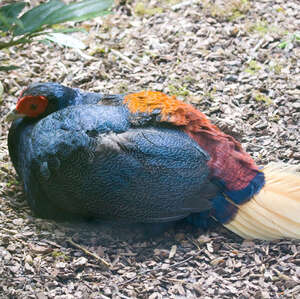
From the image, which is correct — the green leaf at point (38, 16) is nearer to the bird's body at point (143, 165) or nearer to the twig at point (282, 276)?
the bird's body at point (143, 165)

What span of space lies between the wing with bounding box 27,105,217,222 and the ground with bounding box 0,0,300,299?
0.31m

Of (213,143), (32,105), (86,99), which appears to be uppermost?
(32,105)

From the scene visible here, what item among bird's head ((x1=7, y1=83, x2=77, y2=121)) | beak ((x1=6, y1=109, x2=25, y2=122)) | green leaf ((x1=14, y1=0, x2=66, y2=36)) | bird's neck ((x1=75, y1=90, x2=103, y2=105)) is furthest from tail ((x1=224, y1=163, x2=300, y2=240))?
green leaf ((x1=14, y1=0, x2=66, y2=36))

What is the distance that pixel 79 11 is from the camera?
2.49m

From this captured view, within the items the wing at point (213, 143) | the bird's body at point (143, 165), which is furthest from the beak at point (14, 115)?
the wing at point (213, 143)

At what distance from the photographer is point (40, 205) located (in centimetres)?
418

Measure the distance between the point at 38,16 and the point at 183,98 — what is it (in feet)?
9.25

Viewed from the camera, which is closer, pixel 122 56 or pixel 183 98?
pixel 183 98

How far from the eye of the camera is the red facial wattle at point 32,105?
4.29 meters

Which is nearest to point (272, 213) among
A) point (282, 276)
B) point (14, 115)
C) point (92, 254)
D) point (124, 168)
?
point (282, 276)

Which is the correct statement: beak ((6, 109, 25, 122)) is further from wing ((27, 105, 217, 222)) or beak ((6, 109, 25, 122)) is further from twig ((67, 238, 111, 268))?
twig ((67, 238, 111, 268))

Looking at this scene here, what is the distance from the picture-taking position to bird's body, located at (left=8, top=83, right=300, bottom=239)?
3.82m

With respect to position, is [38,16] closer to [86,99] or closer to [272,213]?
[86,99]

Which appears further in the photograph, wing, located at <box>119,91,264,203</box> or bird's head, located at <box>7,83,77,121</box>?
→ bird's head, located at <box>7,83,77,121</box>
